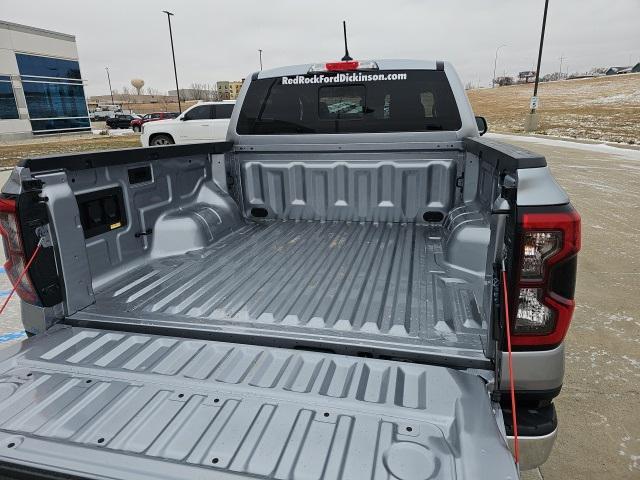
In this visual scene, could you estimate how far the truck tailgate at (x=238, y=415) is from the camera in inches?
52.7

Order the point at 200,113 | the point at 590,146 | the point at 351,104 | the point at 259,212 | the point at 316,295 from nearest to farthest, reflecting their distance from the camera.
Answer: the point at 316,295 → the point at 351,104 → the point at 259,212 → the point at 200,113 → the point at 590,146

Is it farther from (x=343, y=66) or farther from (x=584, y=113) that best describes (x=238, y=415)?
(x=584, y=113)

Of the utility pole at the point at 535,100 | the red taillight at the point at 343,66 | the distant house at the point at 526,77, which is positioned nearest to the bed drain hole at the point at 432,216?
the red taillight at the point at 343,66

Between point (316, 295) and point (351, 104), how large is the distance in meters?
2.08

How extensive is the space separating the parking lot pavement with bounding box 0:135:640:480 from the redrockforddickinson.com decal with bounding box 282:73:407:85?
269 centimetres

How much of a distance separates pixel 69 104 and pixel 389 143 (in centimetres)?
3497

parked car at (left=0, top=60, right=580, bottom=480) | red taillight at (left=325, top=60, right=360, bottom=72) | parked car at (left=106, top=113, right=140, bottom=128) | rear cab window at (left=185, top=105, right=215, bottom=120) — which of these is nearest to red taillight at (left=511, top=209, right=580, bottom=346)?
parked car at (left=0, top=60, right=580, bottom=480)

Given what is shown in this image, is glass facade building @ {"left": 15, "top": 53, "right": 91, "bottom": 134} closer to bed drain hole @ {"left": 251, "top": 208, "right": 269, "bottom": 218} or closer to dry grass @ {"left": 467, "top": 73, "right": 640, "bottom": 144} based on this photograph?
dry grass @ {"left": 467, "top": 73, "right": 640, "bottom": 144}

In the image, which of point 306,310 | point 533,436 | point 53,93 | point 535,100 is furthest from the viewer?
point 53,93

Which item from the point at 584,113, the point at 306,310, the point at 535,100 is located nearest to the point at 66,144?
the point at 535,100

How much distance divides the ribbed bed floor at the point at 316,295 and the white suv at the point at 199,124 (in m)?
12.9

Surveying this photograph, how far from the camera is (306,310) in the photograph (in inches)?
91.9

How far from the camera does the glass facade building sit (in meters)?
28.6

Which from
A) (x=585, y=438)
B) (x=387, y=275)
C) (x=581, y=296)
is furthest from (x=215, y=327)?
(x=581, y=296)
